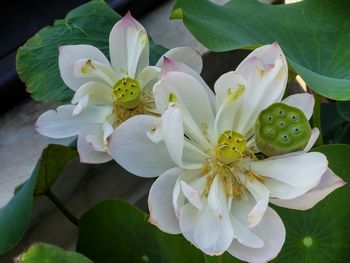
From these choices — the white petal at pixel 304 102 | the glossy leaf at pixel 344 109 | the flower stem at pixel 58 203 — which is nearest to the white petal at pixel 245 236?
the white petal at pixel 304 102

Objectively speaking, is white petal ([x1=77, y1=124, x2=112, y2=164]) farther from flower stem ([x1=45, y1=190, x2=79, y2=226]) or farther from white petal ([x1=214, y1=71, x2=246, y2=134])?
flower stem ([x1=45, y1=190, x2=79, y2=226])

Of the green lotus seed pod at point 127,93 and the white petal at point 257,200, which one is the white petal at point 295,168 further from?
the green lotus seed pod at point 127,93

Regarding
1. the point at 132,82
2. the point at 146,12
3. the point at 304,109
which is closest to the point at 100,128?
the point at 132,82

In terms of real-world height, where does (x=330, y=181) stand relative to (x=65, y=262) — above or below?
above

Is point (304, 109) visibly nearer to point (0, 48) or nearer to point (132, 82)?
point (132, 82)

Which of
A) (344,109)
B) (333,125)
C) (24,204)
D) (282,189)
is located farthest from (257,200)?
(333,125)

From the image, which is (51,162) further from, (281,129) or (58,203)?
(281,129)
